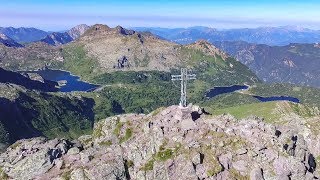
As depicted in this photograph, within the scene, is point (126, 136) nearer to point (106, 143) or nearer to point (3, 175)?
point (106, 143)

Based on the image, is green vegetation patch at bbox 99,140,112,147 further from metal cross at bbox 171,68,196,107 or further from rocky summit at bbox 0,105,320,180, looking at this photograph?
metal cross at bbox 171,68,196,107

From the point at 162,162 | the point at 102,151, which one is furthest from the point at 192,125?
the point at 102,151

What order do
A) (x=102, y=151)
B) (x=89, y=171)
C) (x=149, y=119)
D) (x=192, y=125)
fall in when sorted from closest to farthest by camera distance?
(x=89, y=171)
(x=102, y=151)
(x=192, y=125)
(x=149, y=119)

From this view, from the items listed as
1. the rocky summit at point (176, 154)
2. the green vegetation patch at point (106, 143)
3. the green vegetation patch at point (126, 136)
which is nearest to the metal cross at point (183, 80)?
the rocky summit at point (176, 154)

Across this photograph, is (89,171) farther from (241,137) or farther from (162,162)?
(241,137)

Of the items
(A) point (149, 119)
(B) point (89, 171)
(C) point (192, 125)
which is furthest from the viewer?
(A) point (149, 119)

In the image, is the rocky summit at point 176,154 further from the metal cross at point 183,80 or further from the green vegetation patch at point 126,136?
the metal cross at point 183,80

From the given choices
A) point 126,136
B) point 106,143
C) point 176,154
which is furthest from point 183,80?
point 106,143

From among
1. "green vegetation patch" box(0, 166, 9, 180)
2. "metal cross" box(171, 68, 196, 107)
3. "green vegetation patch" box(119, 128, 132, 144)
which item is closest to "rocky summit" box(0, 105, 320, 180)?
"green vegetation patch" box(119, 128, 132, 144)
